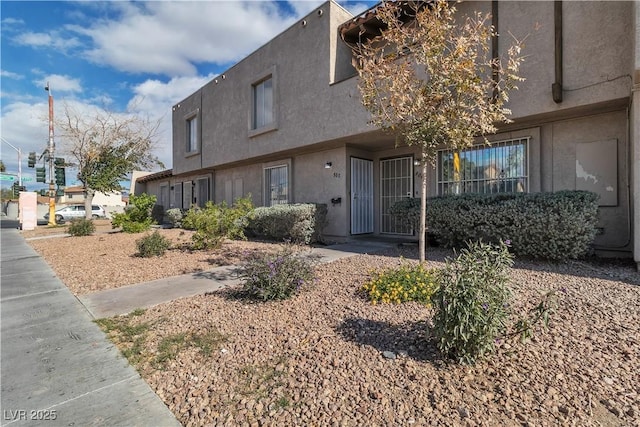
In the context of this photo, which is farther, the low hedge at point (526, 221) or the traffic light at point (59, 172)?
the traffic light at point (59, 172)

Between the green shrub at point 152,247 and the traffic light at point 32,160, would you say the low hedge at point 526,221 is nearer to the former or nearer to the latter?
the green shrub at point 152,247

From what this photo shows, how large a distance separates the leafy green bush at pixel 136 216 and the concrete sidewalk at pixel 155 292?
8252 millimetres

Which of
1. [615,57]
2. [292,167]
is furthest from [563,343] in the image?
[292,167]

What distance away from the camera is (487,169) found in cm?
816

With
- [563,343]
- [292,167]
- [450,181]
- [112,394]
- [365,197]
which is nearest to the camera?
[112,394]

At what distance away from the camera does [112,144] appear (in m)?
21.5

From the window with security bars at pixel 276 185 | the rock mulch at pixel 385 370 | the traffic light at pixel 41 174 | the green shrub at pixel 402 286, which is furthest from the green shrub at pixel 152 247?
the traffic light at pixel 41 174

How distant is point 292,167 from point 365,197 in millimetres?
3146

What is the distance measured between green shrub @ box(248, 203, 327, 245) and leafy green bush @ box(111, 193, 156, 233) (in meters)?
5.69

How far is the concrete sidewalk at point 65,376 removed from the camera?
2.36 metres

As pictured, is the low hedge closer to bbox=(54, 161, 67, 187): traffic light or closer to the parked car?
bbox=(54, 161, 67, 187): traffic light

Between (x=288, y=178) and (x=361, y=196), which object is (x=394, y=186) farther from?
(x=288, y=178)

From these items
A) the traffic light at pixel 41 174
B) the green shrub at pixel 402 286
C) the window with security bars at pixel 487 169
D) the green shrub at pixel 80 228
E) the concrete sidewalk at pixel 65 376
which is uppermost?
the traffic light at pixel 41 174

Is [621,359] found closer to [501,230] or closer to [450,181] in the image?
[501,230]
